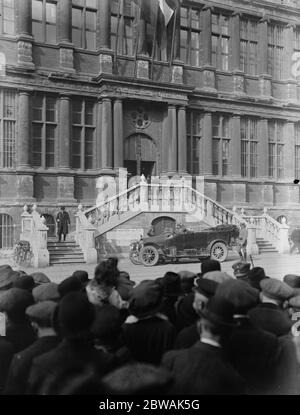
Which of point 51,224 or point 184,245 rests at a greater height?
point 51,224

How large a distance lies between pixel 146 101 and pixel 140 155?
199 centimetres

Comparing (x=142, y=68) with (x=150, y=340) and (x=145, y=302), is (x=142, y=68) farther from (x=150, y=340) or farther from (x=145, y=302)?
(x=150, y=340)

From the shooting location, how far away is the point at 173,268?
11523mm

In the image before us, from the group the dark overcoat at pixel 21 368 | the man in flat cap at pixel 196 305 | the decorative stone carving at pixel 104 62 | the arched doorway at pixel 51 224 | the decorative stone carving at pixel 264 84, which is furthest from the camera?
the arched doorway at pixel 51 224

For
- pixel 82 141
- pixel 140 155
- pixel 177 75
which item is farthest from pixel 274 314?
pixel 140 155

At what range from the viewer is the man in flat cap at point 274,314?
3398mm

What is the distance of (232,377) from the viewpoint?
2.46 metres

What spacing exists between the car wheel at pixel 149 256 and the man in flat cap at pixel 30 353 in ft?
28.0

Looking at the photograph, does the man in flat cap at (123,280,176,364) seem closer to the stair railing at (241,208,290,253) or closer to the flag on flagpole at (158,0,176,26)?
the stair railing at (241,208,290,253)

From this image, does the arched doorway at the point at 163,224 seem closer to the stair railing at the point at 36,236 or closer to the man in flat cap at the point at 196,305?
the stair railing at the point at 36,236

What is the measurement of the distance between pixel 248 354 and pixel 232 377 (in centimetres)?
53

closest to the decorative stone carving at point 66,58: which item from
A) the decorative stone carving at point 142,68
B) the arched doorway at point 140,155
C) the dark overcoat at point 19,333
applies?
the decorative stone carving at point 142,68
